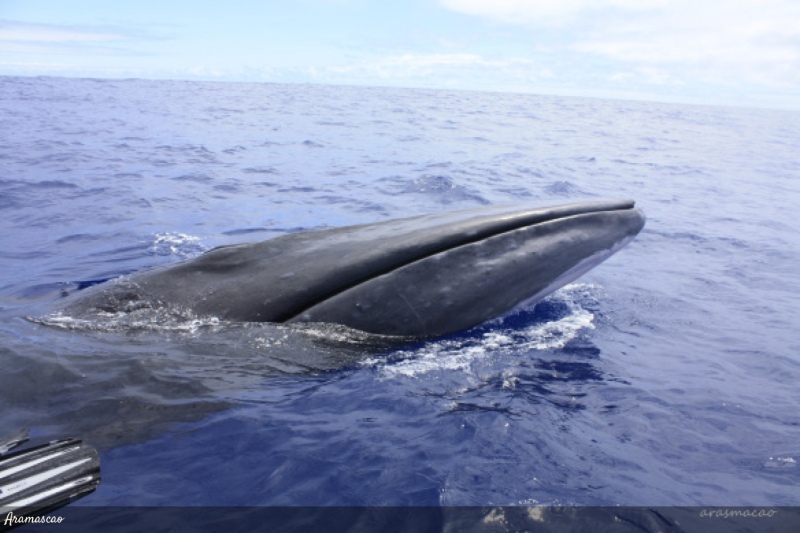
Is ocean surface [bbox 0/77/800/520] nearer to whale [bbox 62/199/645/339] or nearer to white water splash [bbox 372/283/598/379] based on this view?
white water splash [bbox 372/283/598/379]

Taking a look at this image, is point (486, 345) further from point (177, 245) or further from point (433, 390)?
point (177, 245)

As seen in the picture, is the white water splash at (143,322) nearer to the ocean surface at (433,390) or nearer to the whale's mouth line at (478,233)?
the ocean surface at (433,390)

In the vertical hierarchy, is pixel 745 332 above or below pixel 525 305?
below

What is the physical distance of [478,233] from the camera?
217 inches

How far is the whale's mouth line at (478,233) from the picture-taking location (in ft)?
17.0

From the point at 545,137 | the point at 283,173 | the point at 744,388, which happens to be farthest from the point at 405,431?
the point at 545,137

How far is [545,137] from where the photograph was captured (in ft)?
126

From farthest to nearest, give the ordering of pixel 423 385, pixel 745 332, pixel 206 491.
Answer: pixel 745 332
pixel 423 385
pixel 206 491

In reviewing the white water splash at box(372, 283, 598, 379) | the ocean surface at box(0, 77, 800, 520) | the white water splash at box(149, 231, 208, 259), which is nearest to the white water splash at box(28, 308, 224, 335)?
the ocean surface at box(0, 77, 800, 520)

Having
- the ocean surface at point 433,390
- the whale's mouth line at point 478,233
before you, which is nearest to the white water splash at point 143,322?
the ocean surface at point 433,390

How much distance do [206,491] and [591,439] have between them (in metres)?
2.77

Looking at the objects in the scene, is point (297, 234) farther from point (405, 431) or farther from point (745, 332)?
point (745, 332)

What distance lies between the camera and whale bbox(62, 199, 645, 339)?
16.9 feet

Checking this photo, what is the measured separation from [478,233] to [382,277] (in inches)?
38.4
